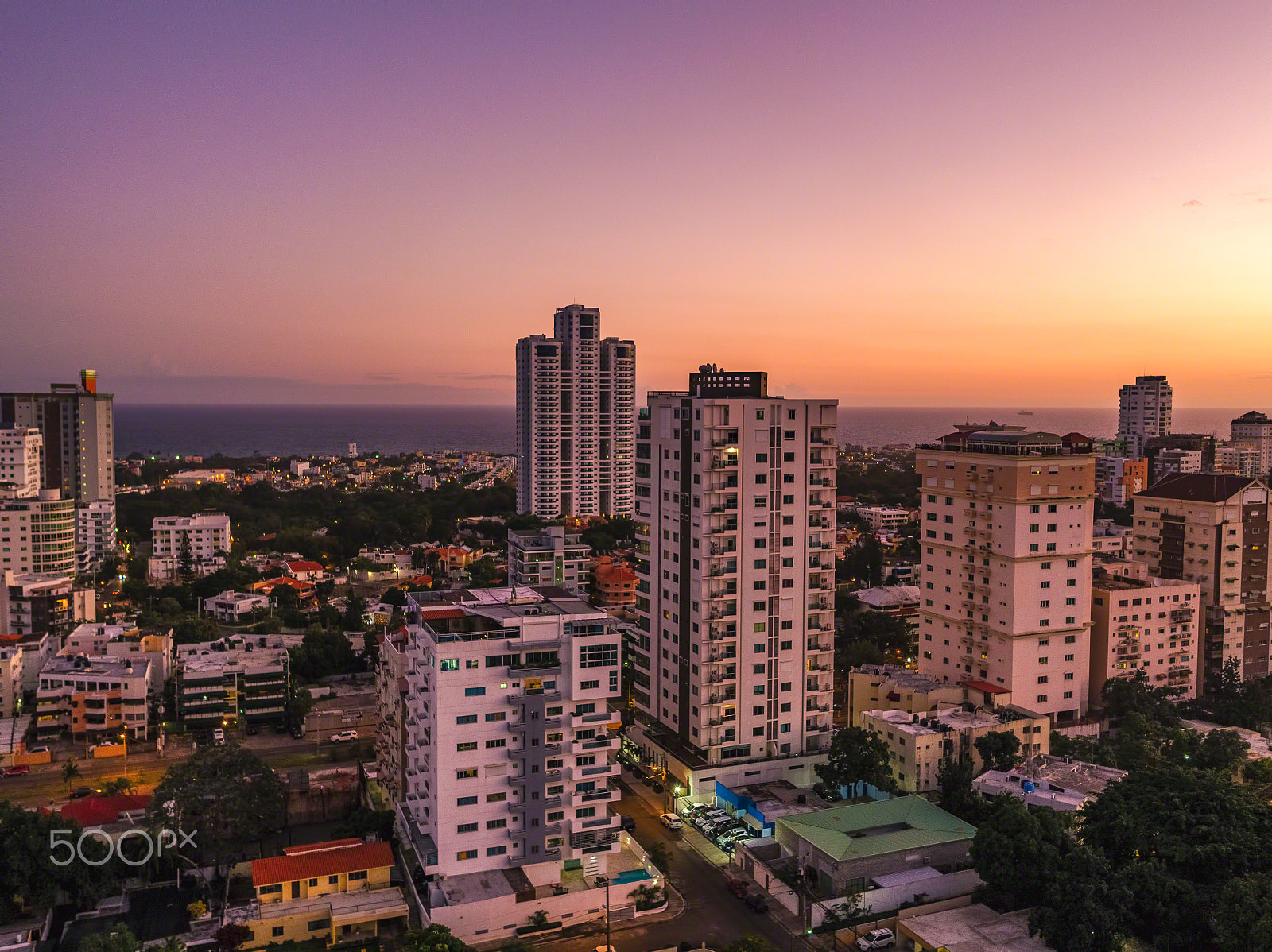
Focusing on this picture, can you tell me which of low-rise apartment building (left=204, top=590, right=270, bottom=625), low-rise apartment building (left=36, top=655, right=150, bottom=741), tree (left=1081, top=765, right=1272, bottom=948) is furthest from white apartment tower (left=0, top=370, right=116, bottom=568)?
tree (left=1081, top=765, right=1272, bottom=948)

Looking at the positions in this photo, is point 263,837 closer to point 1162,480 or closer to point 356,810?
point 356,810

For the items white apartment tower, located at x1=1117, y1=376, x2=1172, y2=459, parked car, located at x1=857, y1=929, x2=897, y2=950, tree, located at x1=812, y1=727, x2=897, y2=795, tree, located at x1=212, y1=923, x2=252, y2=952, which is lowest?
parked car, located at x1=857, y1=929, x2=897, y2=950

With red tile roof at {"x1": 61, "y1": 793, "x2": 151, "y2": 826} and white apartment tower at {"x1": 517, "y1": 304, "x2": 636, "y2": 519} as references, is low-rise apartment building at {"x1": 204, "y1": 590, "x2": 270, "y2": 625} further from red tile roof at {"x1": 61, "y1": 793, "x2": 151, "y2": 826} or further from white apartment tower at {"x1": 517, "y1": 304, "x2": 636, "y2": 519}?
white apartment tower at {"x1": 517, "y1": 304, "x2": 636, "y2": 519}

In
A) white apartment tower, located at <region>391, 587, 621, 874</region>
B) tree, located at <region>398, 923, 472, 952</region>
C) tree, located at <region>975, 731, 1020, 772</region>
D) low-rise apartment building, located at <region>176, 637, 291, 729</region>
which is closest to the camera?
tree, located at <region>398, 923, 472, 952</region>

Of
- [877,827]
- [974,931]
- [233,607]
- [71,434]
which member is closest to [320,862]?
[877,827]

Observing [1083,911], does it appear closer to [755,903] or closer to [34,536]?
[755,903]

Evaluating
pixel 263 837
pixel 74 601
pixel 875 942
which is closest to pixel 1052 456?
pixel 875 942

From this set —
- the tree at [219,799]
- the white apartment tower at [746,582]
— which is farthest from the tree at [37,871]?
the white apartment tower at [746,582]
